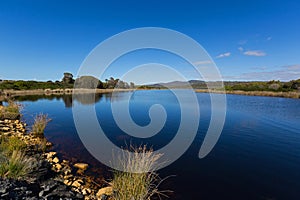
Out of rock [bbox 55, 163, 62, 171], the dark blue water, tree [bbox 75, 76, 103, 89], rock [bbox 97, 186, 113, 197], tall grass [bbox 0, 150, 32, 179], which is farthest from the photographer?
tree [bbox 75, 76, 103, 89]

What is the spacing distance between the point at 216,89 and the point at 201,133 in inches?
2063

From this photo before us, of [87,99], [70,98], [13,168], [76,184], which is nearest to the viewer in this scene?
[13,168]

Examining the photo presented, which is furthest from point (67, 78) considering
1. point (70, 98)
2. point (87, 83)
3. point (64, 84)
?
point (70, 98)

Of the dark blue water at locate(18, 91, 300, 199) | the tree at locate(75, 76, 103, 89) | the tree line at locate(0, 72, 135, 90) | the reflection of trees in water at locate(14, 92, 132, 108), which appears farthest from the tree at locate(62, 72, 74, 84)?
the dark blue water at locate(18, 91, 300, 199)

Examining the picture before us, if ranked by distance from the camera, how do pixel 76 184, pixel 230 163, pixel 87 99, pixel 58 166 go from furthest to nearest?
pixel 87 99 < pixel 230 163 < pixel 58 166 < pixel 76 184

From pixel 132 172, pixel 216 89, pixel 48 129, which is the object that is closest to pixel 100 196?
pixel 132 172

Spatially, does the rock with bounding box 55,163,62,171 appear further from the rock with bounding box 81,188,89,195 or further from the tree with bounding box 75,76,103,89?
the tree with bounding box 75,76,103,89

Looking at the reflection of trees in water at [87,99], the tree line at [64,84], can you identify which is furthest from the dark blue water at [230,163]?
the tree line at [64,84]

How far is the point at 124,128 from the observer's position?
39.9 ft

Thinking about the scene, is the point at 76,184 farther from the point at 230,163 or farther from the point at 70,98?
the point at 70,98

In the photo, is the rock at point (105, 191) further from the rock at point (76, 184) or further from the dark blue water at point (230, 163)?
the dark blue water at point (230, 163)

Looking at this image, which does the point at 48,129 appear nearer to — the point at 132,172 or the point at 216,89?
the point at 132,172

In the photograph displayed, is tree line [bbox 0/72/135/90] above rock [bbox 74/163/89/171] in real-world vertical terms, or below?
above

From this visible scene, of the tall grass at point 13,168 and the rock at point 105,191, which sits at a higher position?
the tall grass at point 13,168
